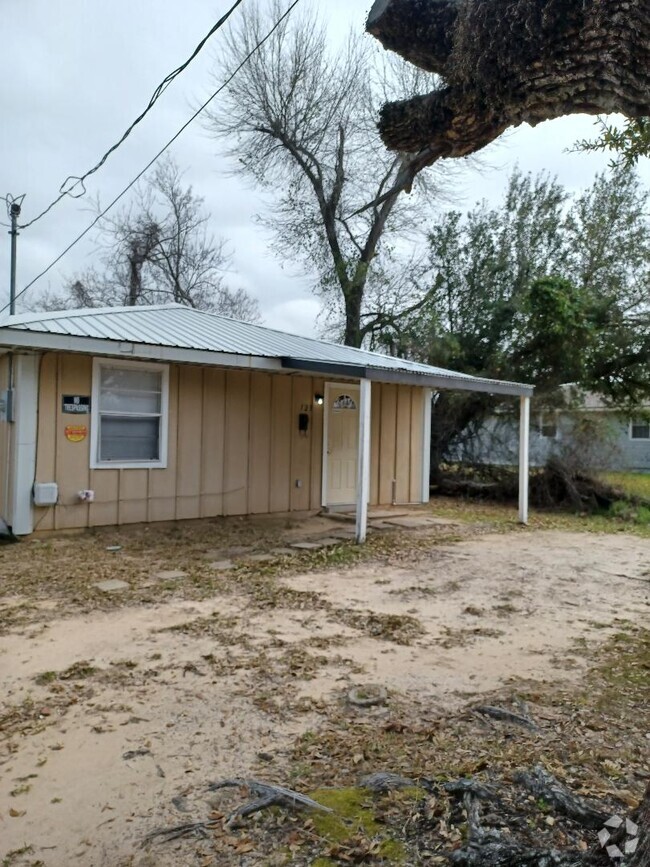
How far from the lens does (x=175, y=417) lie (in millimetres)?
8492

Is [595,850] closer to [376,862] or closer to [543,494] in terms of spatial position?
[376,862]

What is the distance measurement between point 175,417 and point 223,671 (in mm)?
5237

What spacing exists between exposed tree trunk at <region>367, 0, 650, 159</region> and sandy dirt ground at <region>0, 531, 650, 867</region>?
9.09 ft

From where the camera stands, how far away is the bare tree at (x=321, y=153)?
16.2 metres

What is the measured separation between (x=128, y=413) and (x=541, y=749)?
661 centimetres

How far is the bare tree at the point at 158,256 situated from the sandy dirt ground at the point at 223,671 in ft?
52.3

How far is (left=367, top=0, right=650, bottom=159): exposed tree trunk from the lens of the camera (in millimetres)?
2082

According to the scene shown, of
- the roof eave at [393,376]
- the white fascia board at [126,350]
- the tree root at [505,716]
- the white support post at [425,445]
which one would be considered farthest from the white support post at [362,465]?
the tree root at [505,716]

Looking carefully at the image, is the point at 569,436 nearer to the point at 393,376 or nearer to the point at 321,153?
the point at 393,376

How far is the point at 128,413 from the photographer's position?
8.09 m

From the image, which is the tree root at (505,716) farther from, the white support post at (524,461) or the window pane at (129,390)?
the white support post at (524,461)

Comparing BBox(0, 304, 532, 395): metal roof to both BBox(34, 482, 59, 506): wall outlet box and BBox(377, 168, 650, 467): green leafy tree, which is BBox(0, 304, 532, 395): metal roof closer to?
BBox(34, 482, 59, 506): wall outlet box

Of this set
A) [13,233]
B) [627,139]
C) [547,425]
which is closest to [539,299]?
[547,425]

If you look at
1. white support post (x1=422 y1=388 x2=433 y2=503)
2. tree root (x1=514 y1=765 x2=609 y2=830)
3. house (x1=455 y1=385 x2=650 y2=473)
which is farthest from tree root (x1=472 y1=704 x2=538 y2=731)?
house (x1=455 y1=385 x2=650 y2=473)
